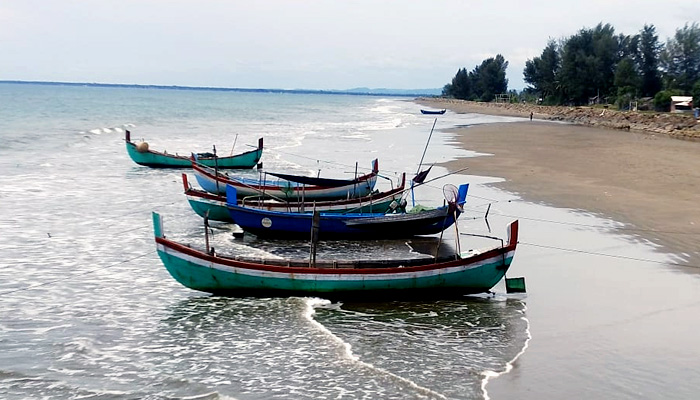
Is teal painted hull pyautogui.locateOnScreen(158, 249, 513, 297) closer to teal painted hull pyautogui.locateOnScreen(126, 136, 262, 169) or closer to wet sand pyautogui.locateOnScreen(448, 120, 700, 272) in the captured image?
wet sand pyautogui.locateOnScreen(448, 120, 700, 272)

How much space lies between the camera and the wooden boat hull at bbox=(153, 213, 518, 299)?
1230cm

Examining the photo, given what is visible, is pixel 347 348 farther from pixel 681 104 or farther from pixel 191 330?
pixel 681 104

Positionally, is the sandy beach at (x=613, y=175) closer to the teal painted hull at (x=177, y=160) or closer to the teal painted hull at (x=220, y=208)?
the teal painted hull at (x=220, y=208)

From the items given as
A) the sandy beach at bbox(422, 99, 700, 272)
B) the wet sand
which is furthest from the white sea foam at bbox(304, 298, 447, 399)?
the sandy beach at bbox(422, 99, 700, 272)

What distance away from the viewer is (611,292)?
42.4ft

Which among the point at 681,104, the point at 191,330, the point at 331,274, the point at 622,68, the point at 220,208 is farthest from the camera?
the point at 622,68

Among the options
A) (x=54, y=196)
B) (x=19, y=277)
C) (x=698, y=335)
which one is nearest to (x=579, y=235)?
(x=698, y=335)

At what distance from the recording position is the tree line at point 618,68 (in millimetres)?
74875

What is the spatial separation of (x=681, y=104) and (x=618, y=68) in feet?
57.3

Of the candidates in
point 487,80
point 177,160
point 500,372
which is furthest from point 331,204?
point 487,80

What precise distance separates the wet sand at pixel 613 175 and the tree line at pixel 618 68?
1148 inches

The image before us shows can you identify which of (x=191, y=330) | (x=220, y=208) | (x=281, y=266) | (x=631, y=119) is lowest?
(x=191, y=330)

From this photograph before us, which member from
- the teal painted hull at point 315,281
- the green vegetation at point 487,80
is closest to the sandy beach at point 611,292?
the teal painted hull at point 315,281

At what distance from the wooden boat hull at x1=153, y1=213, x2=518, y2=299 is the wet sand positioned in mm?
5176
